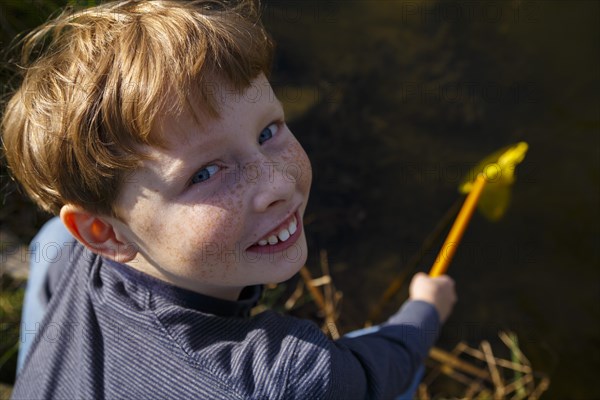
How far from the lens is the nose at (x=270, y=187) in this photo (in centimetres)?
89

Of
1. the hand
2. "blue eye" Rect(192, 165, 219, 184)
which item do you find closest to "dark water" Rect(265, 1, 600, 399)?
the hand

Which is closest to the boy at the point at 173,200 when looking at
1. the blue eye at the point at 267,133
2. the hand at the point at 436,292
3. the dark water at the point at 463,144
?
the blue eye at the point at 267,133

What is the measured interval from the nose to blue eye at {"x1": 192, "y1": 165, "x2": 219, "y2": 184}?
0.06 m

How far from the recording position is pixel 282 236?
0.96 m

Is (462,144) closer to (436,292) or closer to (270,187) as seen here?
(436,292)

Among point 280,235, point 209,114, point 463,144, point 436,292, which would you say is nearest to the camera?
point 209,114

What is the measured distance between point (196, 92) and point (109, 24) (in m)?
0.19

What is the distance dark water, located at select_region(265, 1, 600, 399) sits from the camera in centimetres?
185

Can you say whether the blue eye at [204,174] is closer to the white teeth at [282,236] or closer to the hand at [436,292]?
the white teeth at [282,236]

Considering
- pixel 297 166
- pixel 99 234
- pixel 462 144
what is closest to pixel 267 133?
pixel 297 166

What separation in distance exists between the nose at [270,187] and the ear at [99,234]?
22 centimetres

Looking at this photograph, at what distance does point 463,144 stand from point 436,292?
0.79 metres

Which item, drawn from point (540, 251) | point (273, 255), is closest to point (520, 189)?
point (540, 251)

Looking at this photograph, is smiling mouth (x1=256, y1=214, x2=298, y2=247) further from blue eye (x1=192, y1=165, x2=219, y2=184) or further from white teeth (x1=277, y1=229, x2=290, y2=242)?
blue eye (x1=192, y1=165, x2=219, y2=184)
